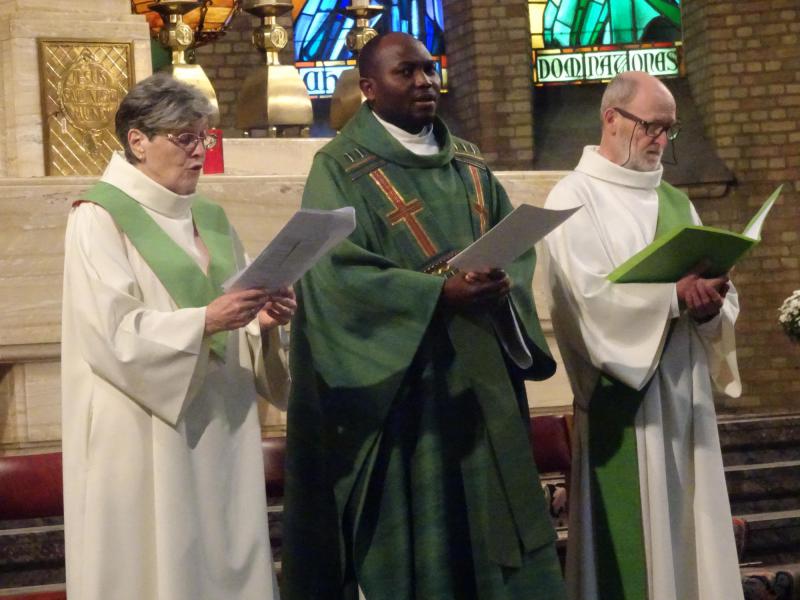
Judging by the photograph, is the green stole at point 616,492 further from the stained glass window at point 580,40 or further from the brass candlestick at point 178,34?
the stained glass window at point 580,40

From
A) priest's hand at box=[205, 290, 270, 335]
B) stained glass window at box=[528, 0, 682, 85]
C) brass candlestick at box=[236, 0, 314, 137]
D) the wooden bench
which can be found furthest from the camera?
stained glass window at box=[528, 0, 682, 85]

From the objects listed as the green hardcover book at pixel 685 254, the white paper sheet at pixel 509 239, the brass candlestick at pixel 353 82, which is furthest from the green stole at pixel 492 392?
the brass candlestick at pixel 353 82

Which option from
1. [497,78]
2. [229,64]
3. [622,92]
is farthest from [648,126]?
[497,78]

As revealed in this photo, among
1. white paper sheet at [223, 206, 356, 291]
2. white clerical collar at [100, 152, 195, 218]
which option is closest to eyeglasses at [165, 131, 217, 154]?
white clerical collar at [100, 152, 195, 218]

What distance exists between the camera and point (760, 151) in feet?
42.0

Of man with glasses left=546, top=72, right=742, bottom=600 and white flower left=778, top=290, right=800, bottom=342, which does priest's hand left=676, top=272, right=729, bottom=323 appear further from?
white flower left=778, top=290, right=800, bottom=342

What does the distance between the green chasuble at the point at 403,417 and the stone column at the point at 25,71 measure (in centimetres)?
204

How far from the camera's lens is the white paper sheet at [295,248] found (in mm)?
3635

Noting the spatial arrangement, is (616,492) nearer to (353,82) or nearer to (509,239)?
(509,239)

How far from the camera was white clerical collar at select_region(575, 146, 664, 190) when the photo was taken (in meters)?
4.99

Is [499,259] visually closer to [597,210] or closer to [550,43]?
[597,210]

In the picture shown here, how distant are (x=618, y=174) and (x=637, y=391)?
703 mm

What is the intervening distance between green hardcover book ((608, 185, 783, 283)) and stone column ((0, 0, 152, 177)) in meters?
2.53

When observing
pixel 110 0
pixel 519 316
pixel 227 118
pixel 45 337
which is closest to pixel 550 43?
pixel 227 118
